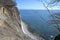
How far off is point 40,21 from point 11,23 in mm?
442

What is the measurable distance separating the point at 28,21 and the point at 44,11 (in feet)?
0.95

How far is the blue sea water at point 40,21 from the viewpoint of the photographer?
230 centimetres

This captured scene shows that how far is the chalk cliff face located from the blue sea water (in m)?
0.12

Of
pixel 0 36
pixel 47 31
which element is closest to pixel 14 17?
pixel 0 36

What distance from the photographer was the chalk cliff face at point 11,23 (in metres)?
2.25

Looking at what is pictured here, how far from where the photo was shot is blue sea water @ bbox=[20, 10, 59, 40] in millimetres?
2299

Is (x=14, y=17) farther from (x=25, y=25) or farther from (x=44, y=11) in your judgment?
(x=44, y=11)

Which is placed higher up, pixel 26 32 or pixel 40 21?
pixel 40 21

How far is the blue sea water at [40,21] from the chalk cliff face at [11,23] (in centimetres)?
12

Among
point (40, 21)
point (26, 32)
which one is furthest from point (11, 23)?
point (40, 21)

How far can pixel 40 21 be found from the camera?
231cm

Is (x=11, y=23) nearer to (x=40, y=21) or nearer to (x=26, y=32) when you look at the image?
(x=26, y=32)

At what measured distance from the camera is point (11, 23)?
2.29 m

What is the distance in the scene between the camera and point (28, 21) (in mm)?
2299
